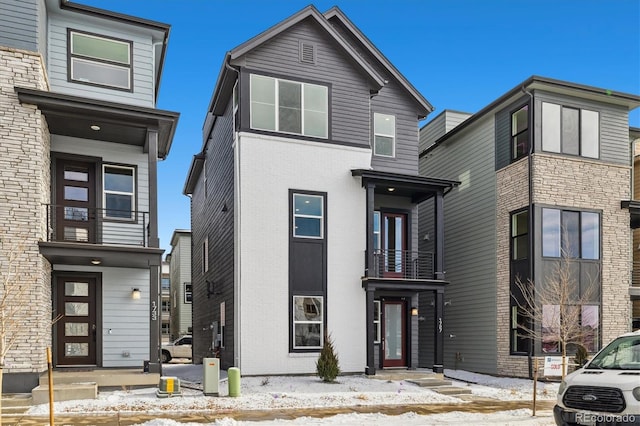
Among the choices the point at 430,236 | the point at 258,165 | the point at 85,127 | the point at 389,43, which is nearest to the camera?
the point at 85,127

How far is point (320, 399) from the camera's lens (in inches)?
517

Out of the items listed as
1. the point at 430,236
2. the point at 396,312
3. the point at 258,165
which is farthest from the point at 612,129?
the point at 258,165

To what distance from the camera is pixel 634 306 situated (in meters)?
22.9

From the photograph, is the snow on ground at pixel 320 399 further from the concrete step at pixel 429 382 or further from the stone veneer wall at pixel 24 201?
the stone veneer wall at pixel 24 201

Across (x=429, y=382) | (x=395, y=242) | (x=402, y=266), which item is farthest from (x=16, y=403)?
(x=395, y=242)

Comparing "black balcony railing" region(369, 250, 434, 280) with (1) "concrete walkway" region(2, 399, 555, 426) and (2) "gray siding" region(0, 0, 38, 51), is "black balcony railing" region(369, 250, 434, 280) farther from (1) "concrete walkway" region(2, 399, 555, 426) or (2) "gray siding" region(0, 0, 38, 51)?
(2) "gray siding" region(0, 0, 38, 51)

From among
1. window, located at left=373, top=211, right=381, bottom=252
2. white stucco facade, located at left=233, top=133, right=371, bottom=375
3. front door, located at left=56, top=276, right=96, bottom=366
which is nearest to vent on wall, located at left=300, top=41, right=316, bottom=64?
white stucco facade, located at left=233, top=133, right=371, bottom=375

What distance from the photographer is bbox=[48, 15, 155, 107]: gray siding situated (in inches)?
588

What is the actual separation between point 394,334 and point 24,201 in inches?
482

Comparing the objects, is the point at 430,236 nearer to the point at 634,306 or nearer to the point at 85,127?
the point at 634,306

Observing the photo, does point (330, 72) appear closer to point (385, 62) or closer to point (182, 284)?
point (385, 62)

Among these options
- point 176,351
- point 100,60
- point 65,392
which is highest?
point 100,60

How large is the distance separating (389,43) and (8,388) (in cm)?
5144

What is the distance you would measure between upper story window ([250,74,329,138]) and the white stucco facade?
51cm
